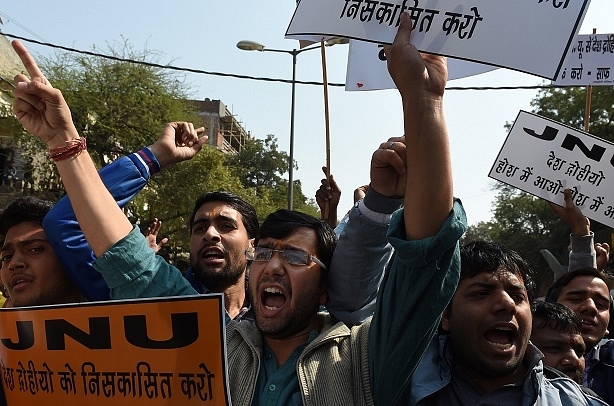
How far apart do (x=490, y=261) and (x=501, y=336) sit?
26cm

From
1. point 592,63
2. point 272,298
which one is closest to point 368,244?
point 272,298

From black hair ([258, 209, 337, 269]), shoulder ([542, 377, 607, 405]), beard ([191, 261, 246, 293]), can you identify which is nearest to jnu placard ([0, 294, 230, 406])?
black hair ([258, 209, 337, 269])

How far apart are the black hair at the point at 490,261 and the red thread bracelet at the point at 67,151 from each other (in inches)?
54.8

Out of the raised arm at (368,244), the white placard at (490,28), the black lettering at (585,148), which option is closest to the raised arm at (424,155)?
the raised arm at (368,244)

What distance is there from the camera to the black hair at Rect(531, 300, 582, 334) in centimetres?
314

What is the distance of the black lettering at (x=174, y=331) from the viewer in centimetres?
211

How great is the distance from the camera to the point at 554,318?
3.16 meters

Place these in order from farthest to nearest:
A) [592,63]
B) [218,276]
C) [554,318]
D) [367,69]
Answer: [592,63], [367,69], [218,276], [554,318]

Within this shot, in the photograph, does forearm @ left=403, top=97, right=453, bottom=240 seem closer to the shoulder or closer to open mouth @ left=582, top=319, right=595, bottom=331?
the shoulder

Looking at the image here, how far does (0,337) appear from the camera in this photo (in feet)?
8.36

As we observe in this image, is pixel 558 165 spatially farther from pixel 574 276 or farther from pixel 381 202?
pixel 381 202

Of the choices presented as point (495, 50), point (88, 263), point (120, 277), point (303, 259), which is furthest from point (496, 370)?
point (88, 263)

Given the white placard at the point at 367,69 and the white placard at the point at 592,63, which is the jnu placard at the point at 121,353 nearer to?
the white placard at the point at 367,69

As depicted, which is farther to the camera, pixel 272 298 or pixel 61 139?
pixel 61 139
